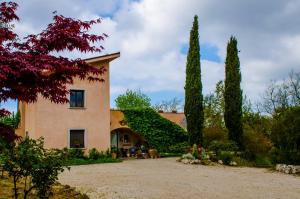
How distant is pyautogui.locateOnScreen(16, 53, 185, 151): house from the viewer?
79.4 feet

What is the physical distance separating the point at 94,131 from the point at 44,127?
2980 millimetres

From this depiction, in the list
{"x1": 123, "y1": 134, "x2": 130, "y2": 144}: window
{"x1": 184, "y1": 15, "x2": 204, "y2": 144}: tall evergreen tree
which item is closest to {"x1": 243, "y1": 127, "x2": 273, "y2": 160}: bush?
{"x1": 184, "y1": 15, "x2": 204, "y2": 144}: tall evergreen tree

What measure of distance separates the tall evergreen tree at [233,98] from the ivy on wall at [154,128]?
414cm

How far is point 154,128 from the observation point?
1116 inches

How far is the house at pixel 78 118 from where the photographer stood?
24.2 meters

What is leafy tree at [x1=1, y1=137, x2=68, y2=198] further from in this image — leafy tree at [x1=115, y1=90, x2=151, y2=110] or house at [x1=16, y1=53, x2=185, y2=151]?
leafy tree at [x1=115, y1=90, x2=151, y2=110]

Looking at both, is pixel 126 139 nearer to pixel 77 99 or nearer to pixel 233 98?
pixel 77 99

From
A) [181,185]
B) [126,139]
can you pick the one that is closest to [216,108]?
[126,139]

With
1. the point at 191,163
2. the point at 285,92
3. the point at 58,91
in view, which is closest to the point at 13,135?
the point at 58,91

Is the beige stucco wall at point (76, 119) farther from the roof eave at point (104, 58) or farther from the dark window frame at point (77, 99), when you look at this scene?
the roof eave at point (104, 58)

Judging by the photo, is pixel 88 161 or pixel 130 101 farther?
pixel 130 101

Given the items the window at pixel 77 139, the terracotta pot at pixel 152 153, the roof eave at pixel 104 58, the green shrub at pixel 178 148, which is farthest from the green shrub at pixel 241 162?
the roof eave at pixel 104 58

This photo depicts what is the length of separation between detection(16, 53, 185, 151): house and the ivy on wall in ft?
8.71

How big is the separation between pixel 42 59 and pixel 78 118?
1785 cm
